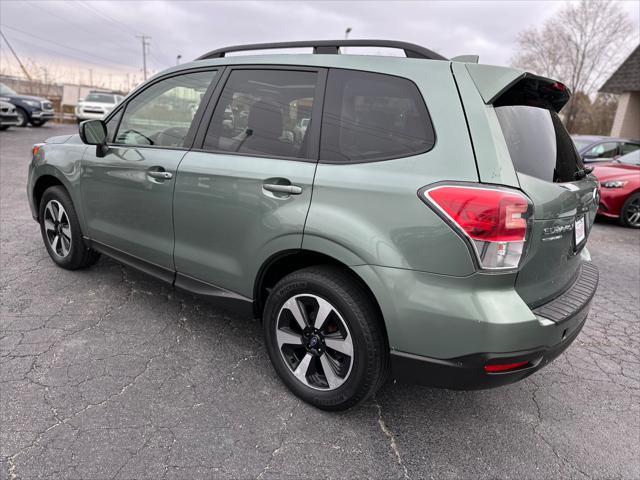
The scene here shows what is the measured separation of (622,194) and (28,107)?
19.8 metres

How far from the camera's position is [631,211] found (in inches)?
298

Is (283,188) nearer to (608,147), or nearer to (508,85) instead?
(508,85)

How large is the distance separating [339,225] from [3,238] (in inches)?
171

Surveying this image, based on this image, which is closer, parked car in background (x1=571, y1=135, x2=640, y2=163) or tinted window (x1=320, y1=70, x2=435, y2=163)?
tinted window (x1=320, y1=70, x2=435, y2=163)

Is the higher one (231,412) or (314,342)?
(314,342)

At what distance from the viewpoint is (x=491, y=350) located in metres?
1.87

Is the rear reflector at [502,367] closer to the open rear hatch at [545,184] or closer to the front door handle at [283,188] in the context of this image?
the open rear hatch at [545,184]

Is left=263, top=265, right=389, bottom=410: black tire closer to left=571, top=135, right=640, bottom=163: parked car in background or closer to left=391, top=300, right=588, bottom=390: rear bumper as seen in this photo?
left=391, top=300, right=588, bottom=390: rear bumper

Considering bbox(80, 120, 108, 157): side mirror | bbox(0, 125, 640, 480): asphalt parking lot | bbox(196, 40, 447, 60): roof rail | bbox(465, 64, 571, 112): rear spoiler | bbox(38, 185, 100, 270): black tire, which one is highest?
bbox(196, 40, 447, 60): roof rail

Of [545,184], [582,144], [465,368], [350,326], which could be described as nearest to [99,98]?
[582,144]

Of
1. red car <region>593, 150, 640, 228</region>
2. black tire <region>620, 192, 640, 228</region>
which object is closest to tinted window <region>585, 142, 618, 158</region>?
red car <region>593, 150, 640, 228</region>

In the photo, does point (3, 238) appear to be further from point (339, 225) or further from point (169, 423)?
point (339, 225)

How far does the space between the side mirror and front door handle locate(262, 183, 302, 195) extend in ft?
5.44

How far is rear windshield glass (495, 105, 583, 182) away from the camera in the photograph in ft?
6.57
